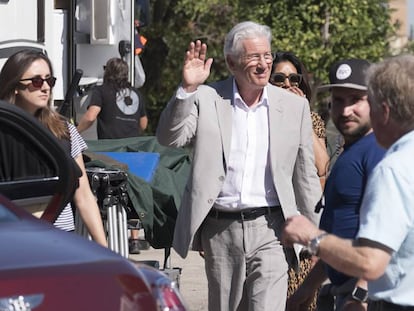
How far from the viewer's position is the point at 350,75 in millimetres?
5410

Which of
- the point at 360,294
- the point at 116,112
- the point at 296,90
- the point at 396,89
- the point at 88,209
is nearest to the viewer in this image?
the point at 396,89

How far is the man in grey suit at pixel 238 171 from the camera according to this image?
647 cm

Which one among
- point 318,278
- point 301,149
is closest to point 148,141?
point 301,149

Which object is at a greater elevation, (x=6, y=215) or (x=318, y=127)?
(x=6, y=215)

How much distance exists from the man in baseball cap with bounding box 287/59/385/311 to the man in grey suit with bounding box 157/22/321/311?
105 cm

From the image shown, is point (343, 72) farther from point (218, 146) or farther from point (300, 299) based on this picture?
point (218, 146)

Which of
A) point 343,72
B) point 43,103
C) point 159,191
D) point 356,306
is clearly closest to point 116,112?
point 159,191

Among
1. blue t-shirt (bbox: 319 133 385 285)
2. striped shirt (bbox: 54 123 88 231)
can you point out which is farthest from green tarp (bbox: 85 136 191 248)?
blue t-shirt (bbox: 319 133 385 285)

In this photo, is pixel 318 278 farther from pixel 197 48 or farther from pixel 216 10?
pixel 216 10

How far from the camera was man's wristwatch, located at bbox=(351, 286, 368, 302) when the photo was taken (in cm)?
489

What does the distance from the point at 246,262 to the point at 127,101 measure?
582cm

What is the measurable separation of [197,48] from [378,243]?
2612mm

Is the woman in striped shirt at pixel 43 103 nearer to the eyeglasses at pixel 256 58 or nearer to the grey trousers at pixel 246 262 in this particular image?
the grey trousers at pixel 246 262

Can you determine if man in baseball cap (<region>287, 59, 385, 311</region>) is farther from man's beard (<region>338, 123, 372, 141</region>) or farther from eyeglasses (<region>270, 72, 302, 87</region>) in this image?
eyeglasses (<region>270, 72, 302, 87</region>)
